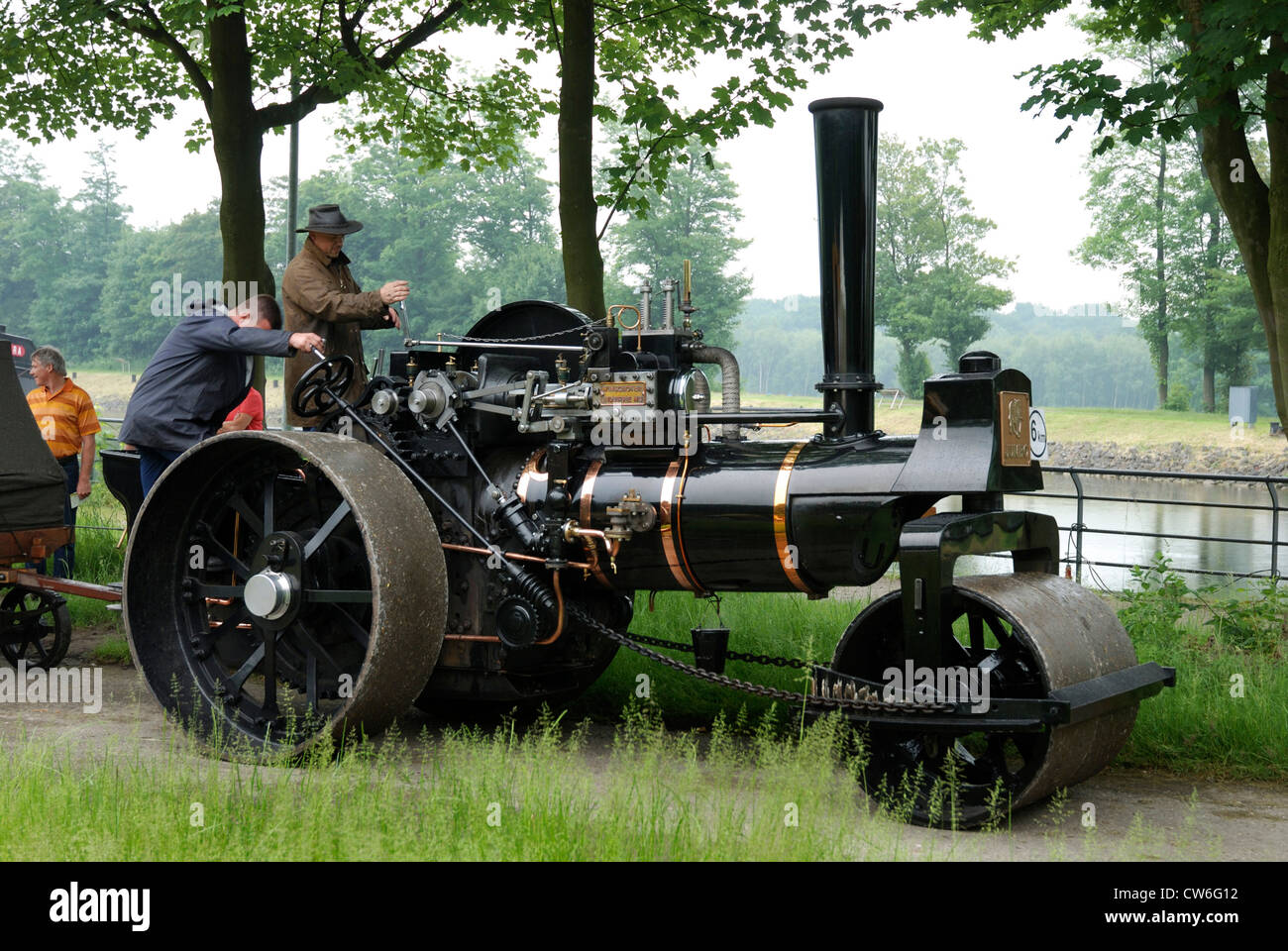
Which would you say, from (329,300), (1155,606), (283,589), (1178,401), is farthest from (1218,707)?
(1178,401)

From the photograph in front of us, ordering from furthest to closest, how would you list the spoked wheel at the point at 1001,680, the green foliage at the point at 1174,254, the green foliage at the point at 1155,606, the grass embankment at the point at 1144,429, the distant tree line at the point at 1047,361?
1. the distant tree line at the point at 1047,361
2. the green foliage at the point at 1174,254
3. the grass embankment at the point at 1144,429
4. the green foliage at the point at 1155,606
5. the spoked wheel at the point at 1001,680

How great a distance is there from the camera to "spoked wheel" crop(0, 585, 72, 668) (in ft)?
24.6

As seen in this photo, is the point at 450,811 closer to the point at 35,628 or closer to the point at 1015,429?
the point at 1015,429

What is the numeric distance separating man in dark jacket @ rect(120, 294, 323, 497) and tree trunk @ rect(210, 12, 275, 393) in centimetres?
444

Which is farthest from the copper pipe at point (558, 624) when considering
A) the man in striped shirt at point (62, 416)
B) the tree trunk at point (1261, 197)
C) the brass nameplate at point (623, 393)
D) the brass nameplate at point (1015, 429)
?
Answer: the man in striped shirt at point (62, 416)

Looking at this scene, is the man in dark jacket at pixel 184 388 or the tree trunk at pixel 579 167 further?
the tree trunk at pixel 579 167

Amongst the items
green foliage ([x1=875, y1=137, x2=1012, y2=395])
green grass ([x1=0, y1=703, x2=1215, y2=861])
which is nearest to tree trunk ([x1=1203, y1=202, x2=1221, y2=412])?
green foliage ([x1=875, y1=137, x2=1012, y2=395])

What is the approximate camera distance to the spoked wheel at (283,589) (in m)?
5.15

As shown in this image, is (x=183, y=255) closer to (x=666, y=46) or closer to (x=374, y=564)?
(x=666, y=46)

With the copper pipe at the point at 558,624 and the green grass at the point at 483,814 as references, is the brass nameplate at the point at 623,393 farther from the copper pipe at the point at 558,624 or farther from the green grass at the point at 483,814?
the green grass at the point at 483,814

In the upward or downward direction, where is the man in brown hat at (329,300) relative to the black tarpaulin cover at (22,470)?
upward

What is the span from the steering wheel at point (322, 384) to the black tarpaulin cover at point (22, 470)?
1.84 meters

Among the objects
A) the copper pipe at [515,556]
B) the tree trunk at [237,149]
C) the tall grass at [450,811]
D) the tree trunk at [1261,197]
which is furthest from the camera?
the tree trunk at [237,149]

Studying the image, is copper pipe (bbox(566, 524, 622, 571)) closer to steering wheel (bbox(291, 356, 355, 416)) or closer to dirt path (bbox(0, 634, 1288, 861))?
dirt path (bbox(0, 634, 1288, 861))
